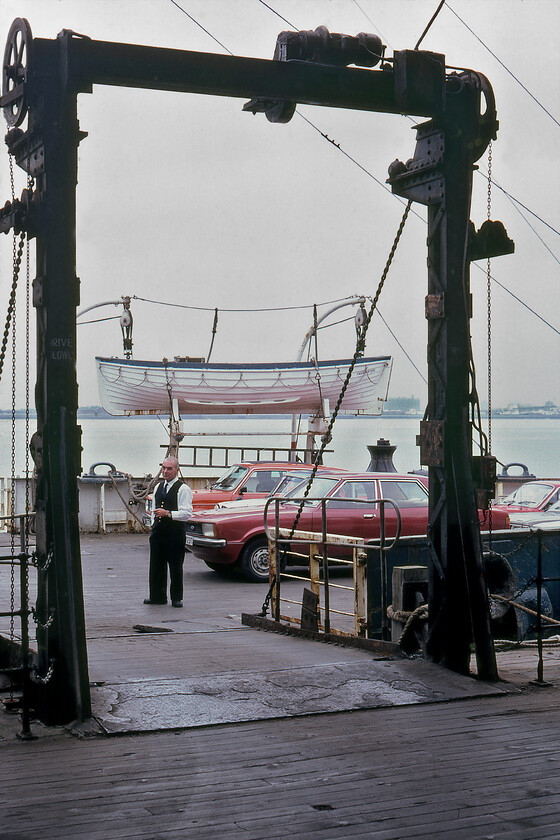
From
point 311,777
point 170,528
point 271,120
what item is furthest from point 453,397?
point 170,528

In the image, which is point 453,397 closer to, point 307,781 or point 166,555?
point 307,781

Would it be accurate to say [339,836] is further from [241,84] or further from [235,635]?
[235,635]

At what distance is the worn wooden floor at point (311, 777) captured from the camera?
4.64m

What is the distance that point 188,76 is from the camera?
282 inches

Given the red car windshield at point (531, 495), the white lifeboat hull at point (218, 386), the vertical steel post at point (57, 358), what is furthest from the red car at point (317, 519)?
the white lifeboat hull at point (218, 386)

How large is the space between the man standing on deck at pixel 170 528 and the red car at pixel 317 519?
2355 millimetres

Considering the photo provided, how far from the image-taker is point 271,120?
25.5ft

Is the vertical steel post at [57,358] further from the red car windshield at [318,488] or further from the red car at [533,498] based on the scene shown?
the red car at [533,498]

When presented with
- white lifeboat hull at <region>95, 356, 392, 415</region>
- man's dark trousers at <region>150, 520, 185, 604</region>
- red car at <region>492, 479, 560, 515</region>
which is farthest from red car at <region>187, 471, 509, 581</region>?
white lifeboat hull at <region>95, 356, 392, 415</region>

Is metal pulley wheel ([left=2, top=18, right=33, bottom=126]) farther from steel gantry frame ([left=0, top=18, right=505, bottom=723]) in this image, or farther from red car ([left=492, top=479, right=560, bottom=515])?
red car ([left=492, top=479, right=560, bottom=515])

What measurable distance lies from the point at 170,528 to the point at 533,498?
7.55 m

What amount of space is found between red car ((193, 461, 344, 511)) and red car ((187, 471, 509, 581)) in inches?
90.6

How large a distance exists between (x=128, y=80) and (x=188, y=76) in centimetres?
46

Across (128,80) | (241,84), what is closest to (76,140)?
(128,80)
